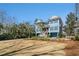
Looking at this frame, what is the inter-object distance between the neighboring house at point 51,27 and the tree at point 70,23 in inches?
3.1

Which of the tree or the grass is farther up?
the tree

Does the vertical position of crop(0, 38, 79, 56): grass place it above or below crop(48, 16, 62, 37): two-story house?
below

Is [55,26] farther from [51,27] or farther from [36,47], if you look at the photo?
[36,47]

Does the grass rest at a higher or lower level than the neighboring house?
lower

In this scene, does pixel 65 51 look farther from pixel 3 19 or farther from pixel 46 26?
pixel 3 19

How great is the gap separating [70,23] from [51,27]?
0.21 meters

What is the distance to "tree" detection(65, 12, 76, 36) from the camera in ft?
20.9

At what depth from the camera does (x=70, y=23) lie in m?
6.38

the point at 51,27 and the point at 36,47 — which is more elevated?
the point at 51,27

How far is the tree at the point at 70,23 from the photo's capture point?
6355 millimetres

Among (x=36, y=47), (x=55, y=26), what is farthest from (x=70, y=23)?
(x=36, y=47)

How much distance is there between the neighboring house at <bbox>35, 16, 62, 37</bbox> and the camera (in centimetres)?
636

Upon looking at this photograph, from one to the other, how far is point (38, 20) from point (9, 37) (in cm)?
37

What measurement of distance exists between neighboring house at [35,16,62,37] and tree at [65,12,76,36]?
0.08 metres
